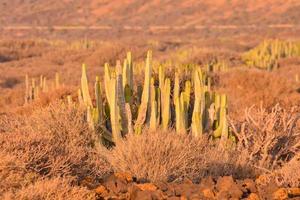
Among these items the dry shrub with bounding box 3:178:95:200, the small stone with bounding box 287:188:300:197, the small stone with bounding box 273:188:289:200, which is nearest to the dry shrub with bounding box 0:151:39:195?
the dry shrub with bounding box 3:178:95:200

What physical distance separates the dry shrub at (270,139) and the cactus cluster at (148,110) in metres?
0.38

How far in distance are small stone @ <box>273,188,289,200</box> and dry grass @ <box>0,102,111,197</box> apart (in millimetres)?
1995

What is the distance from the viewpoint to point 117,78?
28.9ft

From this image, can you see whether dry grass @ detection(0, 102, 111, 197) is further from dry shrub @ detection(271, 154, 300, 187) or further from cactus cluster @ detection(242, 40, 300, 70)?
cactus cluster @ detection(242, 40, 300, 70)

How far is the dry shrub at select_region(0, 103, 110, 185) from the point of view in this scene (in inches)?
251

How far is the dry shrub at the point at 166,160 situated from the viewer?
22.7 ft

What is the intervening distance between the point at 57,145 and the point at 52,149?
30cm

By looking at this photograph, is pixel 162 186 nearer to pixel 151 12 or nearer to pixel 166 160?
pixel 166 160

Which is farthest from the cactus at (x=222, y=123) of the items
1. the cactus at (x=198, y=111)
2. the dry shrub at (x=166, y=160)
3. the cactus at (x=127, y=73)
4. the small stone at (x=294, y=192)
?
the small stone at (x=294, y=192)

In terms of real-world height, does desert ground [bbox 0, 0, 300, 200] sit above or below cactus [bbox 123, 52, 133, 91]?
below

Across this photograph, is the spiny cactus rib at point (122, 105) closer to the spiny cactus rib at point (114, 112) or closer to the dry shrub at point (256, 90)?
the spiny cactus rib at point (114, 112)

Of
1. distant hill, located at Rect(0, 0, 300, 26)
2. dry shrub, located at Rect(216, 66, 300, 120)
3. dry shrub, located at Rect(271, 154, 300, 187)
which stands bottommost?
distant hill, located at Rect(0, 0, 300, 26)

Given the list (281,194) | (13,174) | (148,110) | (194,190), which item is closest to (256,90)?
(148,110)

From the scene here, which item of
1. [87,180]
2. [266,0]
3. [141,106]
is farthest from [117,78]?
[266,0]
